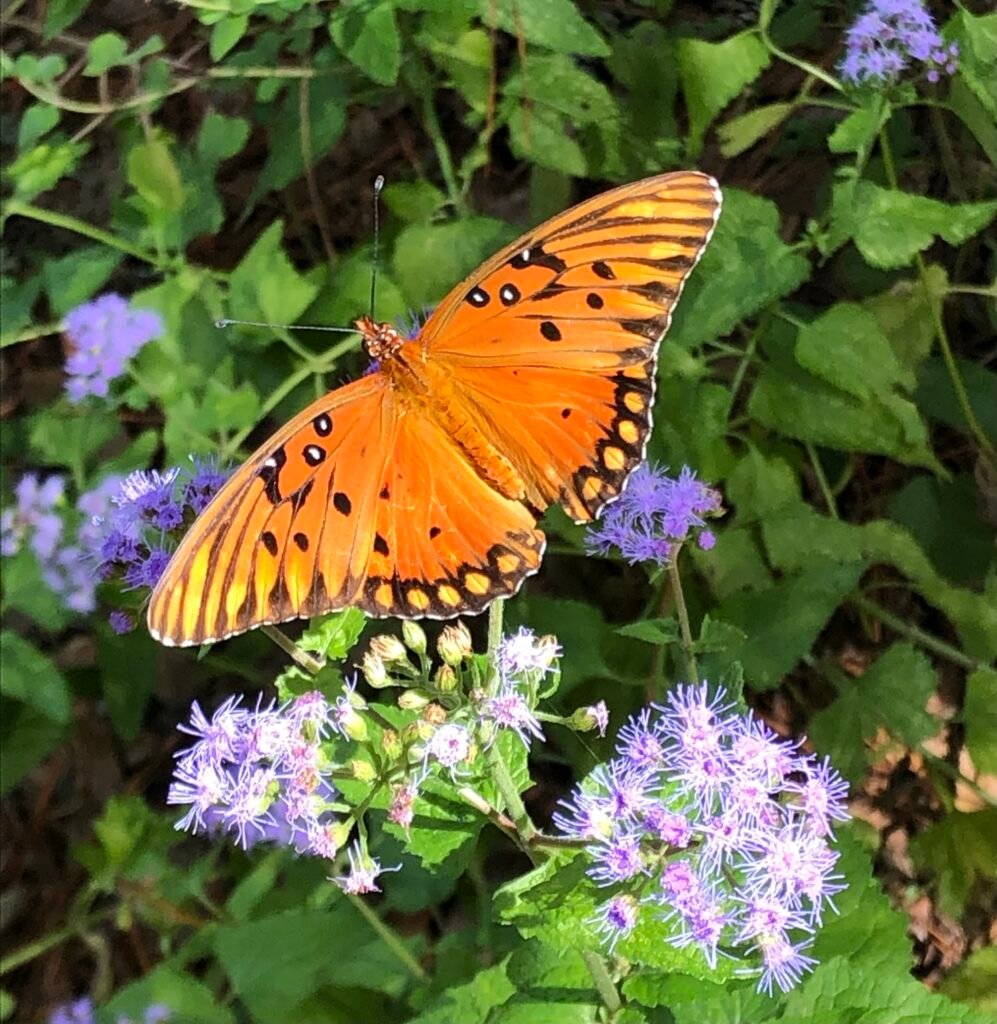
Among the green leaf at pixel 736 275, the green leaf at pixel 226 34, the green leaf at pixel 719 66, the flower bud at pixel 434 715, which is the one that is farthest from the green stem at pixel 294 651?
the green leaf at pixel 719 66

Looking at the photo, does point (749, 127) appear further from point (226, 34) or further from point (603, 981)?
point (603, 981)

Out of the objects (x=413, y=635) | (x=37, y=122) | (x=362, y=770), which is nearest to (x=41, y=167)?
(x=37, y=122)

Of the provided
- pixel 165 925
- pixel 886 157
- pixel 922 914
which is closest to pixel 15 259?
pixel 165 925

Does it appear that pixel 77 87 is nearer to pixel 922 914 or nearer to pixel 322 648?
pixel 322 648

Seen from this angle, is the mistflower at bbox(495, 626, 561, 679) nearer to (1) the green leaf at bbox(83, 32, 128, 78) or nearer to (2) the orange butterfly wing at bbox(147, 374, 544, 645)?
(2) the orange butterfly wing at bbox(147, 374, 544, 645)

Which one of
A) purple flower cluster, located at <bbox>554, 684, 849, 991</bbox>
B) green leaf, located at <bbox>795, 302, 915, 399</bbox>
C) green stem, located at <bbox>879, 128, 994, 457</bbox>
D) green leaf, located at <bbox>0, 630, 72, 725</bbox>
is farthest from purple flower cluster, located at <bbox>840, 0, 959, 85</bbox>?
green leaf, located at <bbox>0, 630, 72, 725</bbox>

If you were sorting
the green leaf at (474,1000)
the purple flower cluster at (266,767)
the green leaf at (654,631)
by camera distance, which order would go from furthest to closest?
the green leaf at (474,1000), the green leaf at (654,631), the purple flower cluster at (266,767)

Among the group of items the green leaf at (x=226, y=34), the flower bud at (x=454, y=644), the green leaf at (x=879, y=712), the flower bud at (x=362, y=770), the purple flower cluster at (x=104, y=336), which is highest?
the green leaf at (x=226, y=34)

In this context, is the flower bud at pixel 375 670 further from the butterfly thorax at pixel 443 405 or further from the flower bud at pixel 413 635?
the butterfly thorax at pixel 443 405
